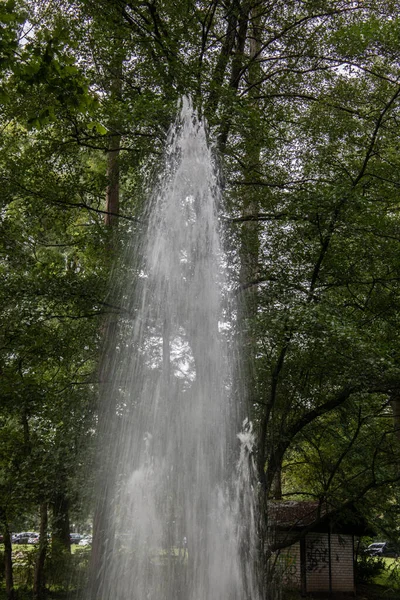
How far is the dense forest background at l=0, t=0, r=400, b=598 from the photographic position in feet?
26.7

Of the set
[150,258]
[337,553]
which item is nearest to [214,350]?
[150,258]

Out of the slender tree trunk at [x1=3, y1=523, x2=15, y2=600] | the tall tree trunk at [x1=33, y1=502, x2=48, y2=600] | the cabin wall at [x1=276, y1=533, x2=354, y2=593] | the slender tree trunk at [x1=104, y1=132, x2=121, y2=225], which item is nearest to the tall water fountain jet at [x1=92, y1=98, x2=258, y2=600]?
the slender tree trunk at [x1=104, y1=132, x2=121, y2=225]

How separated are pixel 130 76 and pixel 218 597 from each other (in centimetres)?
876

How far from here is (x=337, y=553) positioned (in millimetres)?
14133

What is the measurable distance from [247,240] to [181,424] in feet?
11.0

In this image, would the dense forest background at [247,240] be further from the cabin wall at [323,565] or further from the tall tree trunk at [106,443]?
the cabin wall at [323,565]

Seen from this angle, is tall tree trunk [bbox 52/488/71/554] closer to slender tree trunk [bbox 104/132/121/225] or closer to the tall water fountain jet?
the tall water fountain jet

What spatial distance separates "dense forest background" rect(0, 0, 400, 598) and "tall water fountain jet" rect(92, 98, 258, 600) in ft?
1.63

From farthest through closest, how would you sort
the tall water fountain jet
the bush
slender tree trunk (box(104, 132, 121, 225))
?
the bush, slender tree trunk (box(104, 132, 121, 225)), the tall water fountain jet

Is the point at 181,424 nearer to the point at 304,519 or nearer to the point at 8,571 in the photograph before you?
the point at 8,571

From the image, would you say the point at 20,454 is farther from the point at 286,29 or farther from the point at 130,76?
the point at 286,29

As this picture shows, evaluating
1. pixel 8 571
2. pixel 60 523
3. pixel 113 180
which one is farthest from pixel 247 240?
pixel 8 571

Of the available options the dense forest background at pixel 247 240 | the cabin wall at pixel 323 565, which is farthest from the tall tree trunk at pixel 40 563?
the cabin wall at pixel 323 565

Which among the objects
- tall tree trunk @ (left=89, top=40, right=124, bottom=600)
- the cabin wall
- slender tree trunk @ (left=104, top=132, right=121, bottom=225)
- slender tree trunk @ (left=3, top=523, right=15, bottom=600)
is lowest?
the cabin wall
